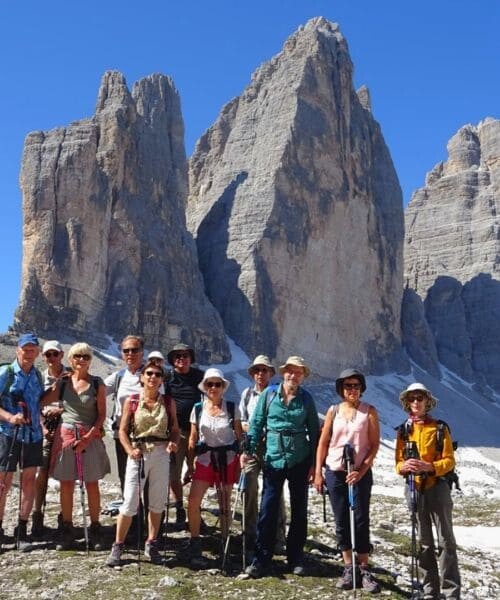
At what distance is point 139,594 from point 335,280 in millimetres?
77046

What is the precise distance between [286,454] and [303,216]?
73.2 meters

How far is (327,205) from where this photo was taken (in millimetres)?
83000

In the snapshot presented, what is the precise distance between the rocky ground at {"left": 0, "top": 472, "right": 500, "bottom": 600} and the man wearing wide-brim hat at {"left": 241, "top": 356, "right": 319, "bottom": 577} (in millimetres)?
354

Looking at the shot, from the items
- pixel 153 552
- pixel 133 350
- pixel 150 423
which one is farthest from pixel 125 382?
pixel 153 552

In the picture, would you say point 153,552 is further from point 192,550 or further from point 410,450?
point 410,450

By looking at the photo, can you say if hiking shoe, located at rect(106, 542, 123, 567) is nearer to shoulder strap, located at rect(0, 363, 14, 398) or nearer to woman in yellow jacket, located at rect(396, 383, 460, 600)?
shoulder strap, located at rect(0, 363, 14, 398)

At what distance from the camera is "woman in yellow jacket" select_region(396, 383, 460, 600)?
24.2ft

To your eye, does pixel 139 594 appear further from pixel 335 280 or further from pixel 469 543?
pixel 335 280

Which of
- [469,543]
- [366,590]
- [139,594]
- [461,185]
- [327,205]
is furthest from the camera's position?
[461,185]

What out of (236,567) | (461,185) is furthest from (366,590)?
(461,185)

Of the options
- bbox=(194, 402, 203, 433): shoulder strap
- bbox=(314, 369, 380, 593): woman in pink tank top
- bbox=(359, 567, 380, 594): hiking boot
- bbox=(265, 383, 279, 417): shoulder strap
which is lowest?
bbox=(359, 567, 380, 594): hiking boot

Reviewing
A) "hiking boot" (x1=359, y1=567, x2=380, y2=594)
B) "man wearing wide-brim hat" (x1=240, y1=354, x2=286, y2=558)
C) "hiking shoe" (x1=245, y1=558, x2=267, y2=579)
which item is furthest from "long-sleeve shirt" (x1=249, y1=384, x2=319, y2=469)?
"hiking boot" (x1=359, y1=567, x2=380, y2=594)

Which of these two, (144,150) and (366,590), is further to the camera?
(144,150)

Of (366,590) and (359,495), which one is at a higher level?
(359,495)
